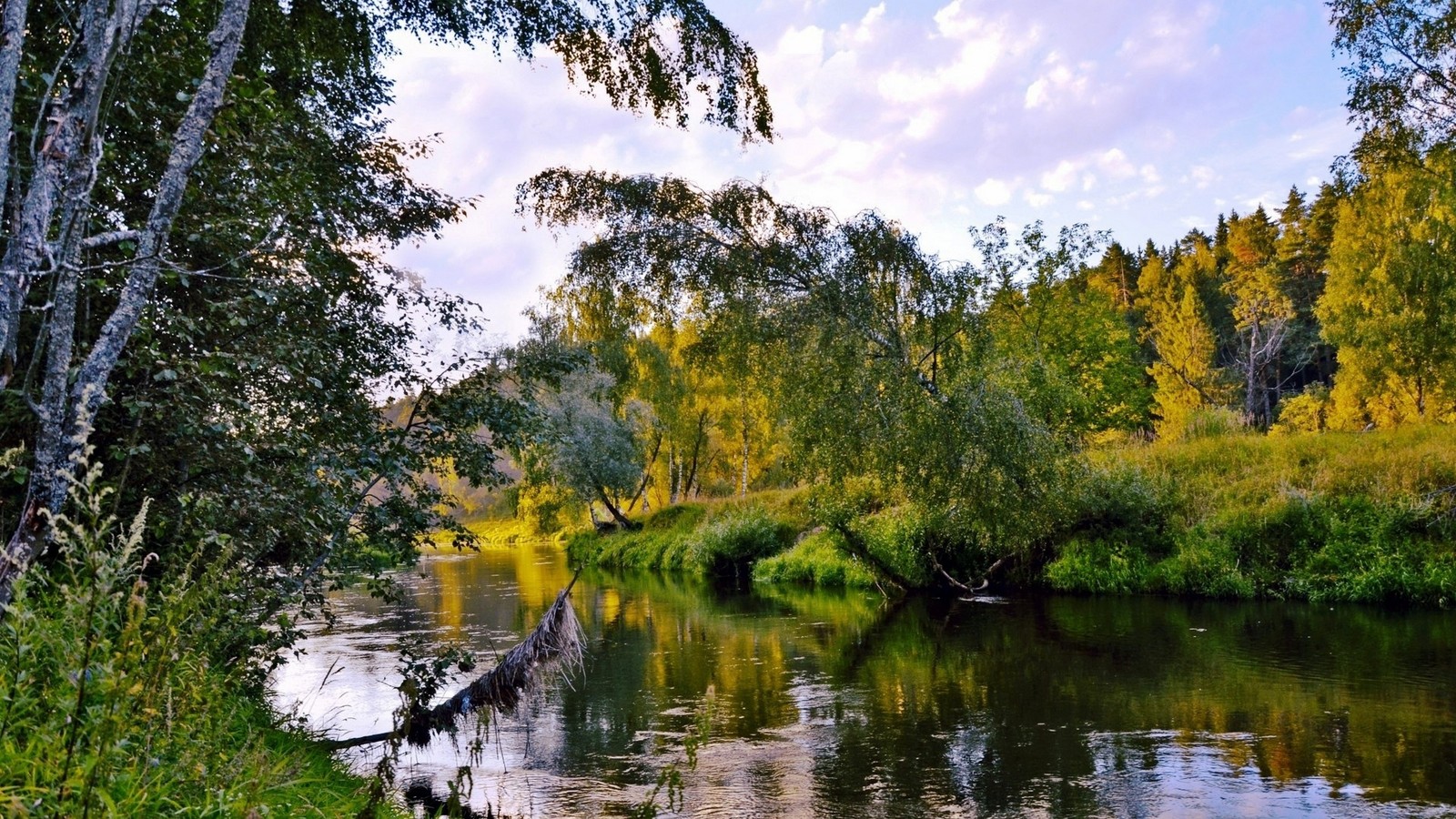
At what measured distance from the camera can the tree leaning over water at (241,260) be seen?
4336 millimetres

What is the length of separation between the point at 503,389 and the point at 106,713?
24.9 feet

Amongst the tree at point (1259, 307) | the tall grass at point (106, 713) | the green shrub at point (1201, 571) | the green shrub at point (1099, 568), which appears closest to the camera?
the tall grass at point (106, 713)

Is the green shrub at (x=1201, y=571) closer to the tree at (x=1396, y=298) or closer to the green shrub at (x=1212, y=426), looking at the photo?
the green shrub at (x=1212, y=426)

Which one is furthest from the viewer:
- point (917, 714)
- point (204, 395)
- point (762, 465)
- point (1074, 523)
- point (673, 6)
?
point (762, 465)

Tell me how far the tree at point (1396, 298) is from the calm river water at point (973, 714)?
885 centimetres

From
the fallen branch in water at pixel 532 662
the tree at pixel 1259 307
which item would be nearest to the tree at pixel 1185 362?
the tree at pixel 1259 307

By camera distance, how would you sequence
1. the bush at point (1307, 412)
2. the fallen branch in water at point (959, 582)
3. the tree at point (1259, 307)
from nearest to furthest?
the fallen branch in water at point (959, 582)
the bush at point (1307, 412)
the tree at point (1259, 307)

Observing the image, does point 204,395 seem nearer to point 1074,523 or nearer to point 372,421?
point 372,421

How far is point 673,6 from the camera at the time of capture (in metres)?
7.89

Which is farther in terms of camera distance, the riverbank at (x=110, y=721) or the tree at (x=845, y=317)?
the tree at (x=845, y=317)

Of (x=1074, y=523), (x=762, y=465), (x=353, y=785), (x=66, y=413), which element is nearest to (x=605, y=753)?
(x=353, y=785)

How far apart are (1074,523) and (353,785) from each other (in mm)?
18967

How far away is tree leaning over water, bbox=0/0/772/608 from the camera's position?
4.34 metres

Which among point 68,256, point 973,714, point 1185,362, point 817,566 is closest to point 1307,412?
point 1185,362
